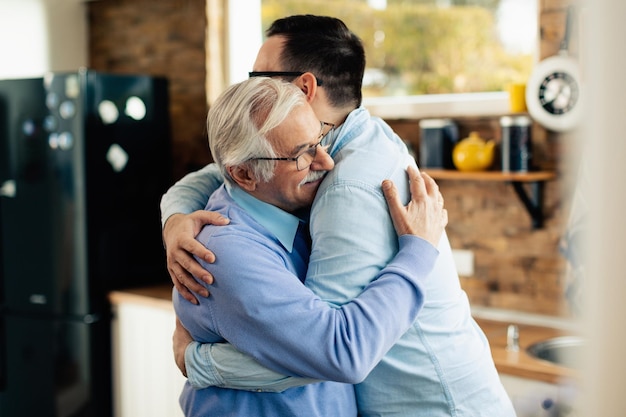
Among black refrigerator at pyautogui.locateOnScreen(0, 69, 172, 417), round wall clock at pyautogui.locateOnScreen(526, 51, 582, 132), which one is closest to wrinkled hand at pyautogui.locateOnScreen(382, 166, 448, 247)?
round wall clock at pyautogui.locateOnScreen(526, 51, 582, 132)

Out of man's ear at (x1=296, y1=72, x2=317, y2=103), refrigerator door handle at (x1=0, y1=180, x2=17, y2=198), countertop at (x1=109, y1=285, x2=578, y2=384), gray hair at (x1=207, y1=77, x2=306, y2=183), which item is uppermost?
man's ear at (x1=296, y1=72, x2=317, y2=103)

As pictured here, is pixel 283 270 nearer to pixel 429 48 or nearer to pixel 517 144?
pixel 517 144

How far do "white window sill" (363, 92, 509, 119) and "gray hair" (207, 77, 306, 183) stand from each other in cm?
195

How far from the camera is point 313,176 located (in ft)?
4.04

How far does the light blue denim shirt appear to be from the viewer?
1.14 meters

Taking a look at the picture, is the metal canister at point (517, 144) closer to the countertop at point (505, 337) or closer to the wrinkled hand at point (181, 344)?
the countertop at point (505, 337)

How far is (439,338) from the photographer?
4.07 ft

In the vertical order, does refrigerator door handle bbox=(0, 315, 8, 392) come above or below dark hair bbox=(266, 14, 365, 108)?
below

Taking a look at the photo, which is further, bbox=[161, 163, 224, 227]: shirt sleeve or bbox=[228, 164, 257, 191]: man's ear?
bbox=[161, 163, 224, 227]: shirt sleeve

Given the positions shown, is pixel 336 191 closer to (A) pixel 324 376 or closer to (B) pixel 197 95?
(A) pixel 324 376

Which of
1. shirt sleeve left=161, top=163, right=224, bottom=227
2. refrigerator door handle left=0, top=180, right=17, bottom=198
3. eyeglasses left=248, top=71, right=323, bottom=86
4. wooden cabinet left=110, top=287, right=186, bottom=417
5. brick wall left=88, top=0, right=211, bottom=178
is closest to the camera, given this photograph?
eyeglasses left=248, top=71, right=323, bottom=86

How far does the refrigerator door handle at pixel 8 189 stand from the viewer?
3549 millimetres

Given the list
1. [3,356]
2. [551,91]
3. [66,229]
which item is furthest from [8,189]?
[551,91]

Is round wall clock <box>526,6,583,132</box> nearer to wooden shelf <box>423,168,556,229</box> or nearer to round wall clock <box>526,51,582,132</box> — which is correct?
round wall clock <box>526,51,582,132</box>
